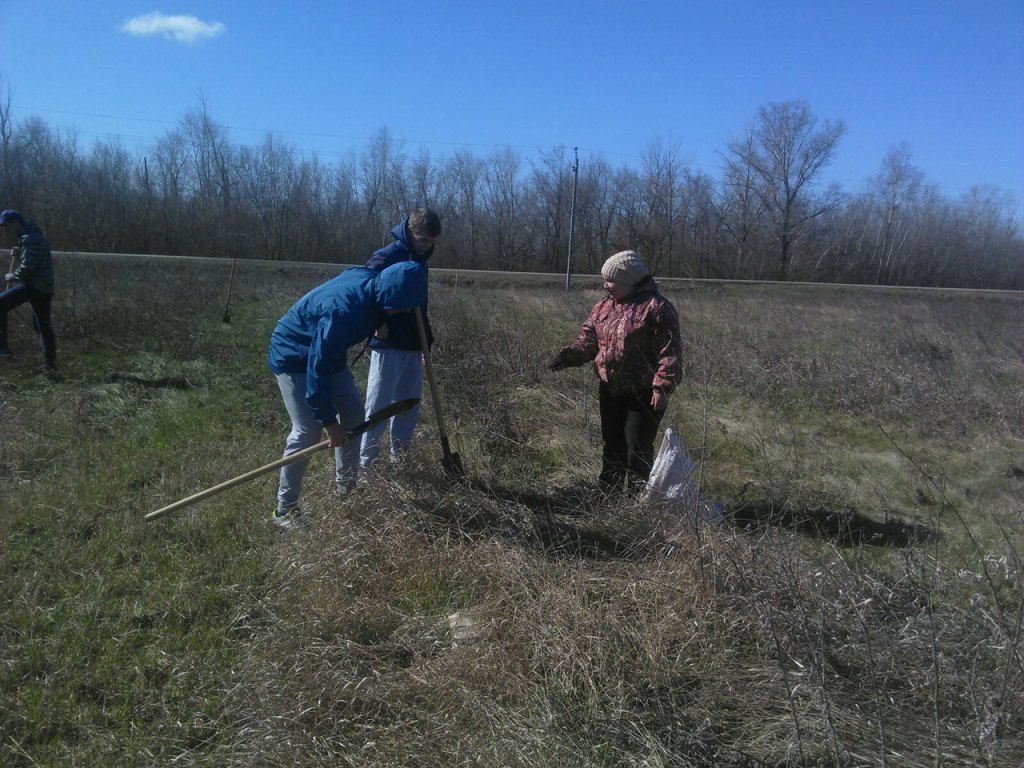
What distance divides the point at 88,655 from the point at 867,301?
2065 centimetres

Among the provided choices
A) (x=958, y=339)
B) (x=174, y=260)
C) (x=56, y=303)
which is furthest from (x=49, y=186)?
(x=958, y=339)

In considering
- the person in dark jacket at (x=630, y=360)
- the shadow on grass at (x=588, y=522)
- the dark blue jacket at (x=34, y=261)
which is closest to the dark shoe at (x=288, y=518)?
the shadow on grass at (x=588, y=522)

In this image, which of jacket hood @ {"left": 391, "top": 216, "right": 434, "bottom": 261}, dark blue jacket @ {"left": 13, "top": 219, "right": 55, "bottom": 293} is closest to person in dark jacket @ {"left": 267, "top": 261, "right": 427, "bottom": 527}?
jacket hood @ {"left": 391, "top": 216, "right": 434, "bottom": 261}

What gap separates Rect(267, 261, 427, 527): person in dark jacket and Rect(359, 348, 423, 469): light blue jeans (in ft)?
0.44

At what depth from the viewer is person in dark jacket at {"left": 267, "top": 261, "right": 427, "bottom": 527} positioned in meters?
3.46

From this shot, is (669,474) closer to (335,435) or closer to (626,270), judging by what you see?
(626,270)

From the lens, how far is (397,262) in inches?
152

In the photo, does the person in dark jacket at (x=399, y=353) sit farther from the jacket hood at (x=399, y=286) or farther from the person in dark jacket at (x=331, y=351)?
the jacket hood at (x=399, y=286)

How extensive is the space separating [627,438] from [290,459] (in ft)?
6.05

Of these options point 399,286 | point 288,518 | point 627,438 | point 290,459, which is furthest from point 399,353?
point 627,438

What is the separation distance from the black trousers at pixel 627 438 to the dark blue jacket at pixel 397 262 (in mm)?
1133

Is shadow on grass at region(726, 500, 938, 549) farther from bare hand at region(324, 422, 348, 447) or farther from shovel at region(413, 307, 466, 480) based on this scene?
bare hand at region(324, 422, 348, 447)

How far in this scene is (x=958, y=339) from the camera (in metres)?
11.3

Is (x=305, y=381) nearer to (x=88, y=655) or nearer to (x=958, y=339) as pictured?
(x=88, y=655)
